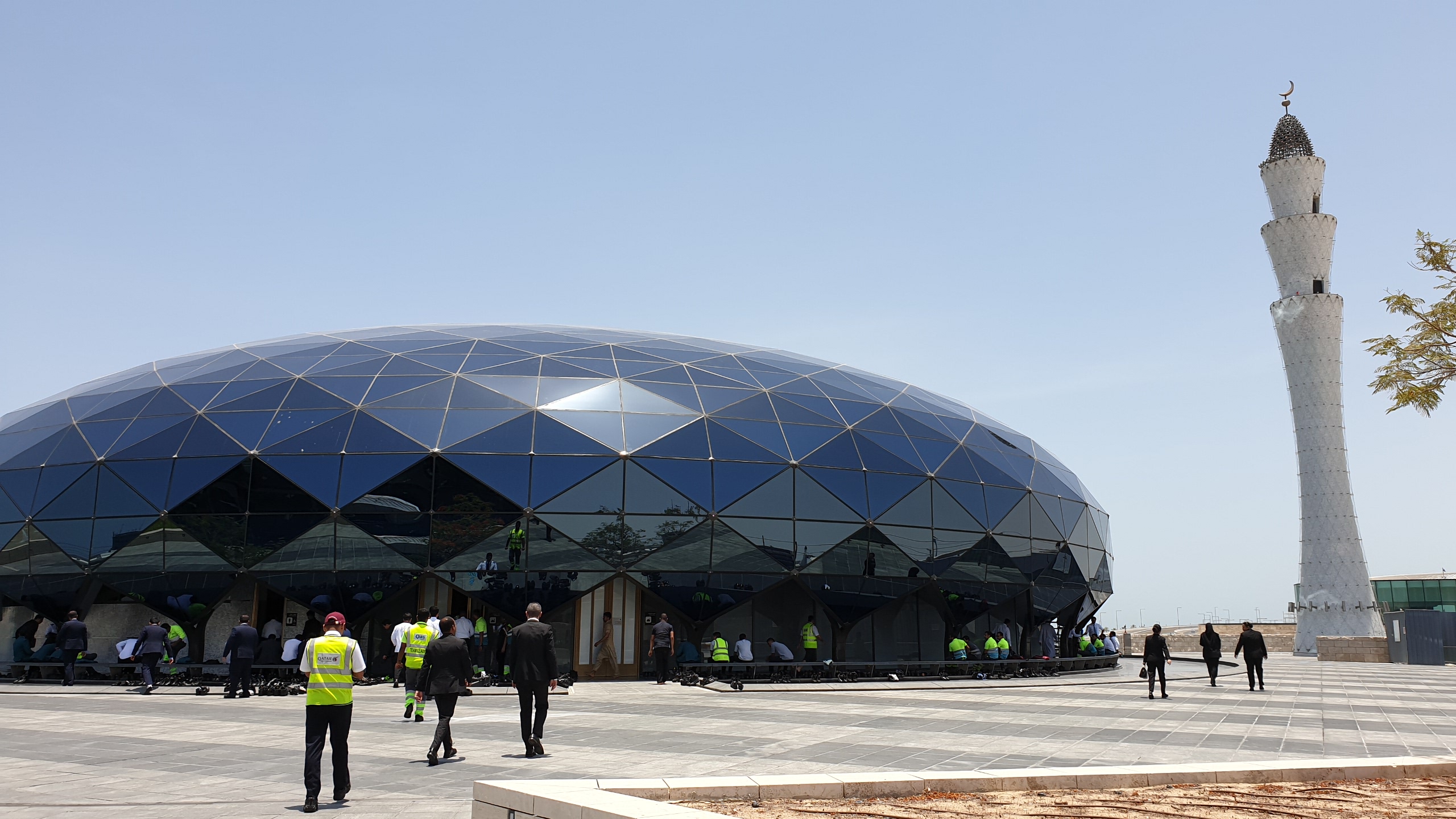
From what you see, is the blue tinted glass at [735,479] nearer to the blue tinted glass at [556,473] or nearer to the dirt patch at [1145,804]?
the blue tinted glass at [556,473]

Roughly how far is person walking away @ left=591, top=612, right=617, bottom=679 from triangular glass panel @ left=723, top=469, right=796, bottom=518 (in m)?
3.92

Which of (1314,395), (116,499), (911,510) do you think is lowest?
(911,510)

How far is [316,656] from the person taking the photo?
938cm

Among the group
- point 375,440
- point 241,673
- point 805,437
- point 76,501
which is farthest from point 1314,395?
point 76,501

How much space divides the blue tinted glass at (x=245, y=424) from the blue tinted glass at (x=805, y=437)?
13.0 meters

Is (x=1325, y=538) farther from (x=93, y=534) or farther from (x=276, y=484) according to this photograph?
(x=93, y=534)

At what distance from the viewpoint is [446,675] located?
38.5 feet

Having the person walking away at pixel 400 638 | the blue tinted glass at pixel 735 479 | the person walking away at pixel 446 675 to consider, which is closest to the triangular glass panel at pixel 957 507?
the blue tinted glass at pixel 735 479

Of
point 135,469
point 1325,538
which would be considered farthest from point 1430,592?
point 135,469

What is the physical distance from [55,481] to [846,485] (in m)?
20.0

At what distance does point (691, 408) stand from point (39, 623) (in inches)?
683

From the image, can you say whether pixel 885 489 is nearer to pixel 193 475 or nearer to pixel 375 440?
pixel 375 440

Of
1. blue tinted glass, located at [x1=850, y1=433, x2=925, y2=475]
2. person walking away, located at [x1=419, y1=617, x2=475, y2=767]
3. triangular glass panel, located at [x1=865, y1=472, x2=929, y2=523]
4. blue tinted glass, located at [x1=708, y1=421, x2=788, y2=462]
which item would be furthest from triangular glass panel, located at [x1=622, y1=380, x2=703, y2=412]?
person walking away, located at [x1=419, y1=617, x2=475, y2=767]

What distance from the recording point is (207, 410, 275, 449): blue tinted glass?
25141 millimetres
